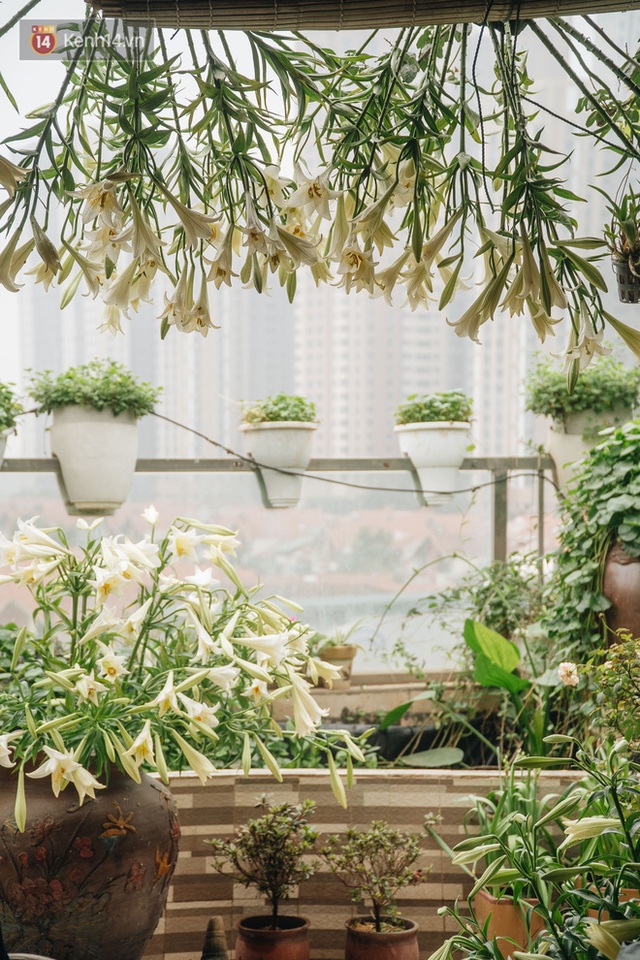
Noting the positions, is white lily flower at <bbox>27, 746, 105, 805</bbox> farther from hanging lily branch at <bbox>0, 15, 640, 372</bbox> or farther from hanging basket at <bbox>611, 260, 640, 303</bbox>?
hanging basket at <bbox>611, 260, 640, 303</bbox>

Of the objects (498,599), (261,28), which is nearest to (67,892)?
(261,28)

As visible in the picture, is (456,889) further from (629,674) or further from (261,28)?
(261,28)

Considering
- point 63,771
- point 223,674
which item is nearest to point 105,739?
point 63,771

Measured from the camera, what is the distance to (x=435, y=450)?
367 cm

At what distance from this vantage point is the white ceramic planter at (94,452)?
3.29m

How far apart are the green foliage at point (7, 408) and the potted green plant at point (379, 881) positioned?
1.70 m

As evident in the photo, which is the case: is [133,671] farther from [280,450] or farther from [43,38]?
[280,450]

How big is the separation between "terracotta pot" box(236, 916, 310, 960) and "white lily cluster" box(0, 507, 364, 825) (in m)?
0.62

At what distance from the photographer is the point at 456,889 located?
7.95 ft

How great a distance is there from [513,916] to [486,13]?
1995mm

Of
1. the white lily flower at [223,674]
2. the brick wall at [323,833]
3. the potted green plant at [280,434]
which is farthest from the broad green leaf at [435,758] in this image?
the white lily flower at [223,674]

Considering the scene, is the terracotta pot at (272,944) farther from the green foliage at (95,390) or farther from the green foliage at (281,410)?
the green foliage at (281,410)

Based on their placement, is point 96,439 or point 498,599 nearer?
point 96,439

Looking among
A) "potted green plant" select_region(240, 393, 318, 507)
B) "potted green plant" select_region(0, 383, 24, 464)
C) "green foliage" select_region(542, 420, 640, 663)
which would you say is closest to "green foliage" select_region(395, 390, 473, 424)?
"potted green plant" select_region(240, 393, 318, 507)
